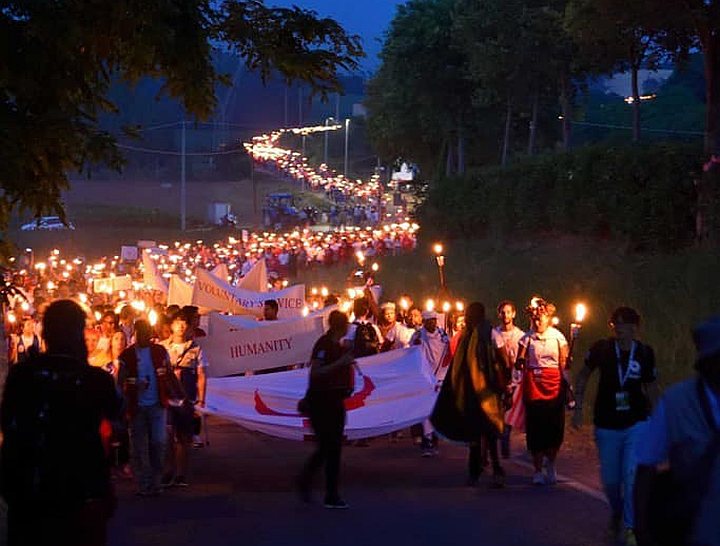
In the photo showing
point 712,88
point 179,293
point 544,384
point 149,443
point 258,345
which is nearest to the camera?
point 149,443

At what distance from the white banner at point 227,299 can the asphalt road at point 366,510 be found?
7.67 metres

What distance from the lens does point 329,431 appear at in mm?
10312

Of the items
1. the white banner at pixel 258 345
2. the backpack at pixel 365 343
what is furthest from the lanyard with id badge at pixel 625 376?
the white banner at pixel 258 345

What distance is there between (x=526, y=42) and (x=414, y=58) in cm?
1177

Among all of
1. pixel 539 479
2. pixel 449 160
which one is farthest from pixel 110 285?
pixel 449 160

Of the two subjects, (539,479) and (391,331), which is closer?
(539,479)

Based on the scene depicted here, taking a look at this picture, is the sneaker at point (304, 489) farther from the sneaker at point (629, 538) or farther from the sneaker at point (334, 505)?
the sneaker at point (629, 538)

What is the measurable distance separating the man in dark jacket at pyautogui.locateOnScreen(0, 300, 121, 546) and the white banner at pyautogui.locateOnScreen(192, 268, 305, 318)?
15184mm

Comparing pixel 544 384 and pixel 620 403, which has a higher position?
pixel 620 403

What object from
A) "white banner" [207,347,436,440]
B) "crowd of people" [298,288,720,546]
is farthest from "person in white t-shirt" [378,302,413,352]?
"white banner" [207,347,436,440]

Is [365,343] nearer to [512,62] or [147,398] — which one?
[147,398]

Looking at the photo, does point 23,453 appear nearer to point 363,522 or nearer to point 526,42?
point 363,522

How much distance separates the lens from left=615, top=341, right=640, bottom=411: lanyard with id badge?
852 centimetres

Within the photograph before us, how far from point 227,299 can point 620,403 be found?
12.9 meters
